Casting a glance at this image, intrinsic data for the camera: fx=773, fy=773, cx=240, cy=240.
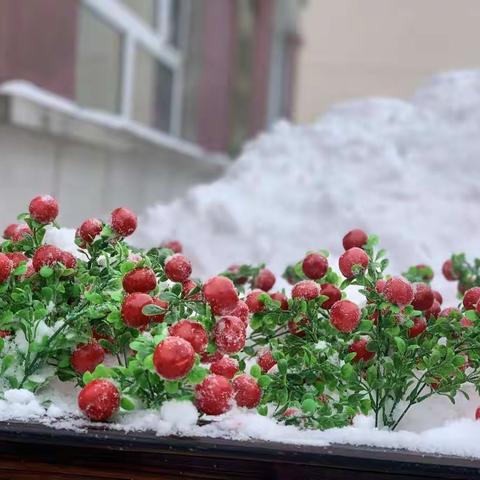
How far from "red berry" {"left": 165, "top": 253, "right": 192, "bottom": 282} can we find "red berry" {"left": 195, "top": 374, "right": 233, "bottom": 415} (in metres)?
0.23

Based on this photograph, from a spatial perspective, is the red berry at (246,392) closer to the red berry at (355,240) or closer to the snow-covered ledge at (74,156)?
the red berry at (355,240)

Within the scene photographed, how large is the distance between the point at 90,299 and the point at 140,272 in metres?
0.08

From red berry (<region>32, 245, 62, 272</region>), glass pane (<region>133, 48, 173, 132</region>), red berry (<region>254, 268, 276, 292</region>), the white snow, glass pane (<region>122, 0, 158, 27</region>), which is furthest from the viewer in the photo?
glass pane (<region>133, 48, 173, 132</region>)

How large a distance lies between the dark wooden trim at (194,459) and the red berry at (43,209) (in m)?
0.36

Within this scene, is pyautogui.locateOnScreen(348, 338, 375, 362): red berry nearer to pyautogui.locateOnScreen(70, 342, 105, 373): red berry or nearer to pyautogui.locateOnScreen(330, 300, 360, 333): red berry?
pyautogui.locateOnScreen(330, 300, 360, 333): red berry

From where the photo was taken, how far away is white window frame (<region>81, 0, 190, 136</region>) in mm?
4223

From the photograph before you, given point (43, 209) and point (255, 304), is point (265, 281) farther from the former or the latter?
point (43, 209)

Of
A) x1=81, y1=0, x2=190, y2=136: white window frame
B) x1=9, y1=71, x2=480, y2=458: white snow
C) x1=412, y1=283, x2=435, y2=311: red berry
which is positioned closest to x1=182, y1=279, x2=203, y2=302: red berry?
x1=412, y1=283, x2=435, y2=311: red berry

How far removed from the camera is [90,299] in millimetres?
1065

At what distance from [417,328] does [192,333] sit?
39 cm

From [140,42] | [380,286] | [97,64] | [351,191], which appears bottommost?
[380,286]

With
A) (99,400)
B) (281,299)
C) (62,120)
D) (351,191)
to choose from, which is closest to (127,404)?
(99,400)

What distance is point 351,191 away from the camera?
2701 mm

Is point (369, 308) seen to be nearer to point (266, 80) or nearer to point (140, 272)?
point (140, 272)
